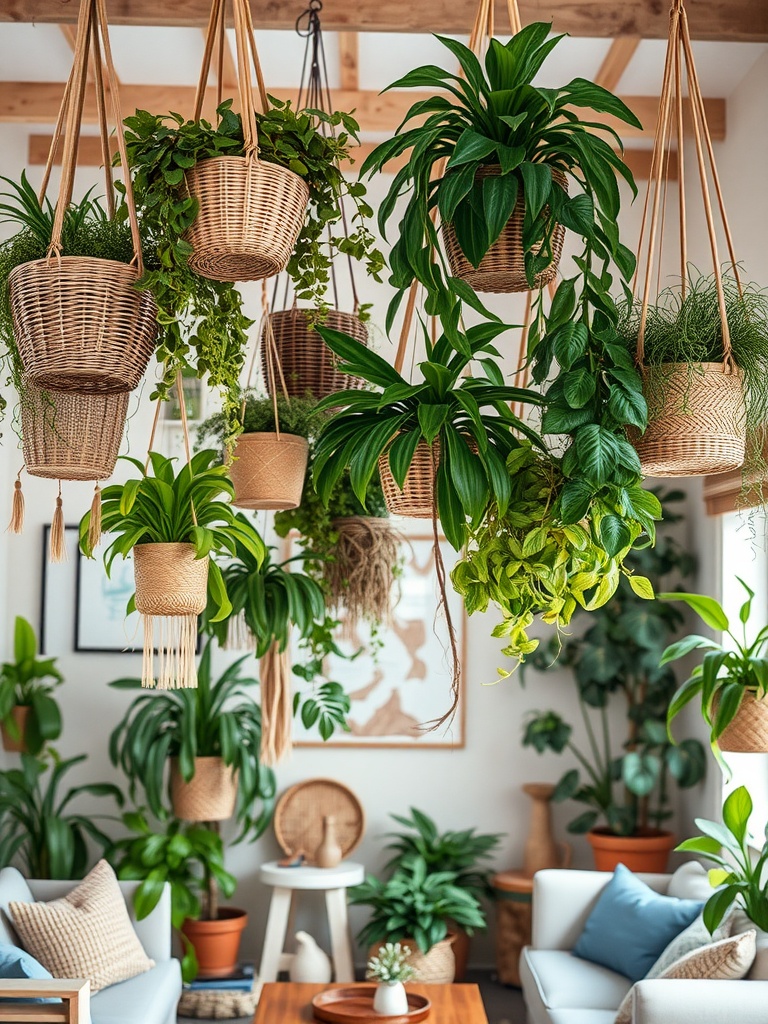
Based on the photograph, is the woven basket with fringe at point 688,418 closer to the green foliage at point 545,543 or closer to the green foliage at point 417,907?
the green foliage at point 545,543

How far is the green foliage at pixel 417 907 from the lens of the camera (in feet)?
14.8

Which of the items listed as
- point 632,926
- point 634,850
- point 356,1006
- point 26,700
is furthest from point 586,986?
point 26,700

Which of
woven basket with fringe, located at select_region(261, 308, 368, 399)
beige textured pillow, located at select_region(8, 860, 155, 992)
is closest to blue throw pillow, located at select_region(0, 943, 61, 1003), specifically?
beige textured pillow, located at select_region(8, 860, 155, 992)

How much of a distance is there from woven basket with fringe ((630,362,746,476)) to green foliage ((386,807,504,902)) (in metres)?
3.42

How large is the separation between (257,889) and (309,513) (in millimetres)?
2869

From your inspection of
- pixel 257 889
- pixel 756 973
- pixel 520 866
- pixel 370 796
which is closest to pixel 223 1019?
pixel 257 889

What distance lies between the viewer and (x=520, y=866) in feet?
17.1

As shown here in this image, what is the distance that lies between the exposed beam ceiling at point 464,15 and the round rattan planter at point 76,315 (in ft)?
6.58

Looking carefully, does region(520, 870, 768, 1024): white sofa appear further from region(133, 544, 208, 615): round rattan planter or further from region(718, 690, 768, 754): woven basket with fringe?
region(133, 544, 208, 615): round rattan planter

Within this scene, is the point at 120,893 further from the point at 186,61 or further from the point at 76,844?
the point at 186,61

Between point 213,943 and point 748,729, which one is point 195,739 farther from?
point 748,729

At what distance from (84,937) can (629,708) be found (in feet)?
8.56

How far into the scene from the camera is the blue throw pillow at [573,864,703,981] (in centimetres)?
374

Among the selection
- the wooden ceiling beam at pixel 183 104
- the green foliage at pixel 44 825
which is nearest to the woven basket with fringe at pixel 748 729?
the wooden ceiling beam at pixel 183 104
